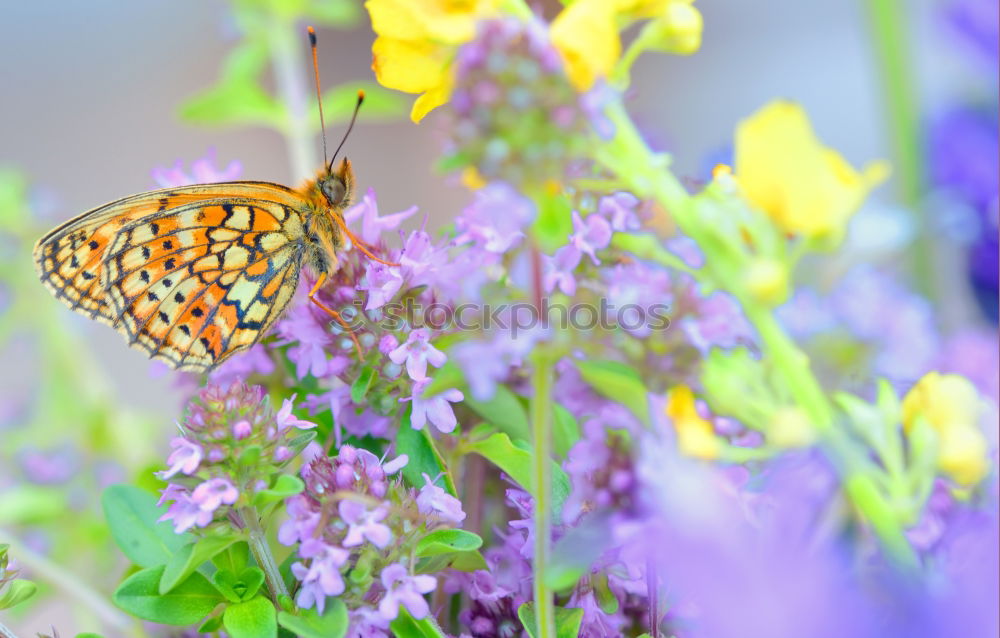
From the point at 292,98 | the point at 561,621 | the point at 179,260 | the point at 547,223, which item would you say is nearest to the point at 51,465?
the point at 179,260

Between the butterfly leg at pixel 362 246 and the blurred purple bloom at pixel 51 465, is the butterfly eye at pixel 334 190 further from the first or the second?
the blurred purple bloom at pixel 51 465

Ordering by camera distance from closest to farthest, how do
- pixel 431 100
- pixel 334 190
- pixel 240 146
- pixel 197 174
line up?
pixel 431 100, pixel 197 174, pixel 334 190, pixel 240 146

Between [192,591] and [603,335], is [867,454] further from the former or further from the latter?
[192,591]

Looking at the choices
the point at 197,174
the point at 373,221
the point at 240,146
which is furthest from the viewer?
the point at 240,146

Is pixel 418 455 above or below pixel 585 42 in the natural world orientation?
below

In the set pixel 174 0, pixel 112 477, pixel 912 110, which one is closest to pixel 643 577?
pixel 112 477

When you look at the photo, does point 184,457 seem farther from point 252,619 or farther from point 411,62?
point 411,62

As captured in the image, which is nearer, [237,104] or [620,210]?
[620,210]
